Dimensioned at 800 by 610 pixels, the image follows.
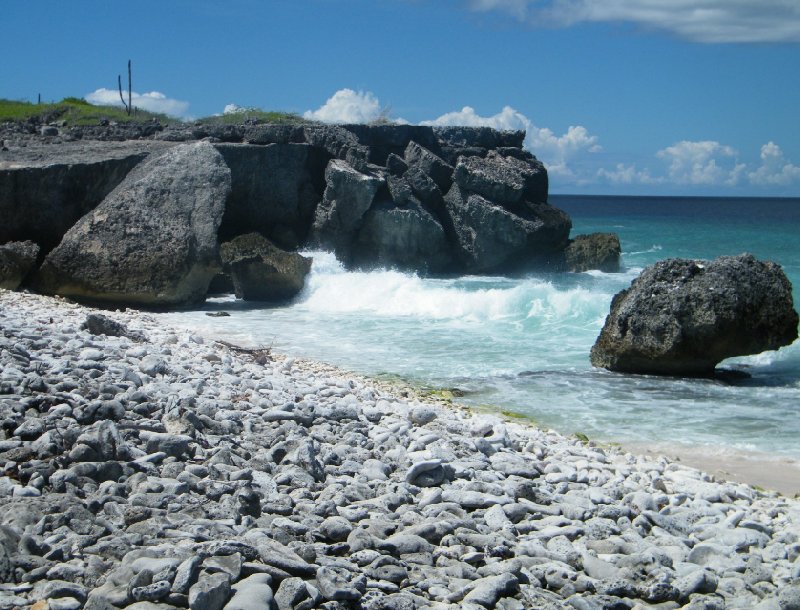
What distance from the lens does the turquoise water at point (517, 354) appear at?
32.0 feet

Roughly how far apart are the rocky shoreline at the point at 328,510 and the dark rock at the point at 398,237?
667 inches

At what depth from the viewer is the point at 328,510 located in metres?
5.32

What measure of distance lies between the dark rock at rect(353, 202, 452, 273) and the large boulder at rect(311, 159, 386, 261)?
448 mm

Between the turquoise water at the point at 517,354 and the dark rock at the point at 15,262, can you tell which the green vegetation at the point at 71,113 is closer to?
the turquoise water at the point at 517,354

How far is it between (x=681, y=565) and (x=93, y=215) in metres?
14.1

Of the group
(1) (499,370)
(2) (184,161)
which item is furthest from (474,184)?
(1) (499,370)

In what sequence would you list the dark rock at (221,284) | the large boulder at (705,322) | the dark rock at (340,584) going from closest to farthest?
the dark rock at (340,584)
the large boulder at (705,322)
the dark rock at (221,284)

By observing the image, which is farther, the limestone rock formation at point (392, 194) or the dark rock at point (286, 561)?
the limestone rock formation at point (392, 194)

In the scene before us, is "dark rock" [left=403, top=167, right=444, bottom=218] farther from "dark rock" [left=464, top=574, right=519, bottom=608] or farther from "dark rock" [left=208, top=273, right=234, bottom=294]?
"dark rock" [left=464, top=574, right=519, bottom=608]

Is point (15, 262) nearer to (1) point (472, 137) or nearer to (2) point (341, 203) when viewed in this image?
(2) point (341, 203)

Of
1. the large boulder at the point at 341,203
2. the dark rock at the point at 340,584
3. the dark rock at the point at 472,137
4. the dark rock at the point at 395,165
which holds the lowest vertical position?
the dark rock at the point at 340,584

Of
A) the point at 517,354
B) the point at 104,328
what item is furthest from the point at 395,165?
the point at 104,328

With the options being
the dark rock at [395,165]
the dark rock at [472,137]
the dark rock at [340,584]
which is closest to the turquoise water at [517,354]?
the dark rock at [395,165]

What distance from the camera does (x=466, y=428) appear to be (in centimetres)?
765
